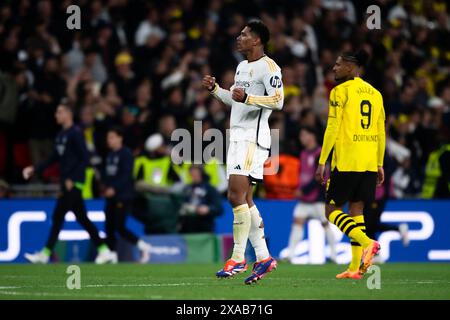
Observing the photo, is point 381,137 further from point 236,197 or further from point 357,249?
point 236,197

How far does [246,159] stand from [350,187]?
1393 millimetres

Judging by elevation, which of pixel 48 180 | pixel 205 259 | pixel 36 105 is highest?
pixel 36 105

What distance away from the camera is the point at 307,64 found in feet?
77.4

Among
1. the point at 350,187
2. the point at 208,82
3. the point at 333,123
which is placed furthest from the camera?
the point at 350,187

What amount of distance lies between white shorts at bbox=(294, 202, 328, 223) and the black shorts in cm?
594

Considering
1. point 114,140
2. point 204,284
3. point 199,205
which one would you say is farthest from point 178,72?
point 204,284

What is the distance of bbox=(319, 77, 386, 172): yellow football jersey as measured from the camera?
12625 mm

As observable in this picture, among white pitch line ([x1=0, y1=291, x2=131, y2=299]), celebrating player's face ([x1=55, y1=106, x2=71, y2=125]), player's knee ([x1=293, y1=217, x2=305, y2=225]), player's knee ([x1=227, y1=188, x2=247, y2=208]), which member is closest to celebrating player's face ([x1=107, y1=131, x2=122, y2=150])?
celebrating player's face ([x1=55, y1=106, x2=71, y2=125])

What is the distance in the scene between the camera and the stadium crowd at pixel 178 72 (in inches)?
784

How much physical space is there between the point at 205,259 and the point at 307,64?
6.26 metres

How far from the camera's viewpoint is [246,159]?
12.1 meters
